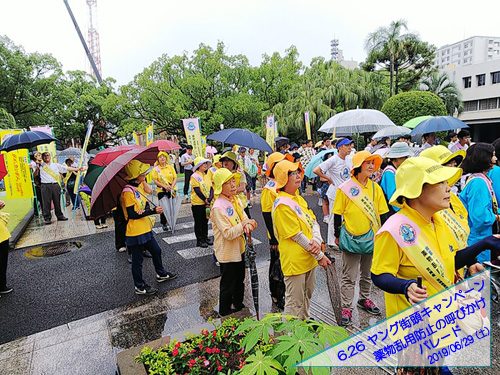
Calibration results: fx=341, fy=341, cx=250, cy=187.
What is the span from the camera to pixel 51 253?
715 cm

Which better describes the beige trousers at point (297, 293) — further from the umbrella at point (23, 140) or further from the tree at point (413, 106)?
the tree at point (413, 106)

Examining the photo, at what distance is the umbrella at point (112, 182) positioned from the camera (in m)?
4.00

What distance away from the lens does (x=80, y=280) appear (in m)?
5.64

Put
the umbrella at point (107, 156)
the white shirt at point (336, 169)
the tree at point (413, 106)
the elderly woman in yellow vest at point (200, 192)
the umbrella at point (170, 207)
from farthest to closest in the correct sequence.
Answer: the tree at point (413, 106), the umbrella at point (170, 207), the elderly woman in yellow vest at point (200, 192), the white shirt at point (336, 169), the umbrella at point (107, 156)

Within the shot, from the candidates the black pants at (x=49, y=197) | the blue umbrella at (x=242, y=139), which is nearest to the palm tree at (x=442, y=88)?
the blue umbrella at (x=242, y=139)

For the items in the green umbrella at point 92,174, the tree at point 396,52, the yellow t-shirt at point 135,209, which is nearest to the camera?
the yellow t-shirt at point 135,209

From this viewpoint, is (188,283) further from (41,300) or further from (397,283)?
(397,283)

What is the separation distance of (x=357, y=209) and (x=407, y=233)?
5.48 ft

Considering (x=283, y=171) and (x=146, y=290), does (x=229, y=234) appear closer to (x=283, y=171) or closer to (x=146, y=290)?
(x=283, y=171)

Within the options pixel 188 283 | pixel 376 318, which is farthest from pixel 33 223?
pixel 376 318

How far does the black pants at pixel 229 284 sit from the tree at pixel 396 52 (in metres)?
28.3

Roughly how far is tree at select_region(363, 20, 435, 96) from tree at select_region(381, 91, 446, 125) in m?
8.06

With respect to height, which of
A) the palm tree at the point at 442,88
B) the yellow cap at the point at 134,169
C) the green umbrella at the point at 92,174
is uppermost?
the palm tree at the point at 442,88

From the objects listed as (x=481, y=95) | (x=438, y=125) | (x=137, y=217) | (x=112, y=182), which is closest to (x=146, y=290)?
(x=137, y=217)
